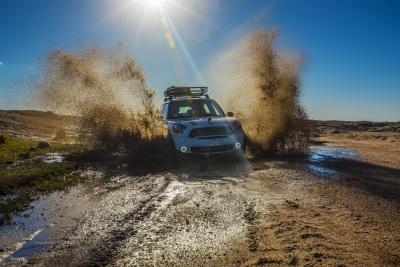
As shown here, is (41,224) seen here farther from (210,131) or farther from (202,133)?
(210,131)

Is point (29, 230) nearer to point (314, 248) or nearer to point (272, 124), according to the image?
point (314, 248)

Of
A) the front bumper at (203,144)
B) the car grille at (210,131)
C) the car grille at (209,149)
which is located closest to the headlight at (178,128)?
the front bumper at (203,144)

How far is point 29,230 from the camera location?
4.50m

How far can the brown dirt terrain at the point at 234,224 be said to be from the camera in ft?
11.4

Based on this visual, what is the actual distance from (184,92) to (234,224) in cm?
856

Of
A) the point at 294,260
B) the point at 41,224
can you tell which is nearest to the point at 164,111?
the point at 41,224

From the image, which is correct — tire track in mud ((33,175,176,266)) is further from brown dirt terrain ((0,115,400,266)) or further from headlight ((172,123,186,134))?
headlight ((172,123,186,134))

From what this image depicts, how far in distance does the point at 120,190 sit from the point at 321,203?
3379 millimetres

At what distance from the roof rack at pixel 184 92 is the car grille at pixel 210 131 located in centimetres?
270

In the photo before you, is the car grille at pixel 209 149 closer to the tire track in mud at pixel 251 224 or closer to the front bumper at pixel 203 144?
the front bumper at pixel 203 144

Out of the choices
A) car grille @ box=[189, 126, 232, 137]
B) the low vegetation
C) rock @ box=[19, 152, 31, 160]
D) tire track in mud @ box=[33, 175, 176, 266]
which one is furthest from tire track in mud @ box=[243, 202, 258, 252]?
rock @ box=[19, 152, 31, 160]

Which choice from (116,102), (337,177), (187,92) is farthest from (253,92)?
(337,177)

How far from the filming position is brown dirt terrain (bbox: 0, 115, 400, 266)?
346cm

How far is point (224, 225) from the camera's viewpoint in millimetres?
4449
